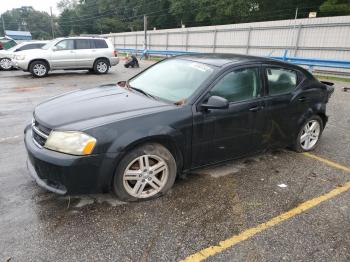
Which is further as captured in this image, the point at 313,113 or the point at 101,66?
the point at 101,66

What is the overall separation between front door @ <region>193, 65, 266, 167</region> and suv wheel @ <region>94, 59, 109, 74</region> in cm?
1180

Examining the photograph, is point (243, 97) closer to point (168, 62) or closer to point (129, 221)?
point (168, 62)

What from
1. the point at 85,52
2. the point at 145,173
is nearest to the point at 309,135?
the point at 145,173

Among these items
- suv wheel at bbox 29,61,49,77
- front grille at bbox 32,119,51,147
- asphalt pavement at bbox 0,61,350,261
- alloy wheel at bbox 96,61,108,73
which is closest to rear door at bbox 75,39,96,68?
alloy wheel at bbox 96,61,108,73

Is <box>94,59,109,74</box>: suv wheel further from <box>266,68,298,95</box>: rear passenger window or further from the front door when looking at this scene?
the front door

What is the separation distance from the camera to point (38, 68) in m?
13.3

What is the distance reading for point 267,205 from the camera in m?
3.41

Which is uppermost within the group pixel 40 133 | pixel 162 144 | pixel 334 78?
pixel 40 133

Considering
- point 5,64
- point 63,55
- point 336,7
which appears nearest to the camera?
point 63,55

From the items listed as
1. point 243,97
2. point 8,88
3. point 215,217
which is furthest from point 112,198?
point 8,88

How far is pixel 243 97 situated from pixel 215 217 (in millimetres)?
1570

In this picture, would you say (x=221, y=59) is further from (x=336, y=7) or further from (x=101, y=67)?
(x=336, y=7)

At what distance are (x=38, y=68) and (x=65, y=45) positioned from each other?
152 cm

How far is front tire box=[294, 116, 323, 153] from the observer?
4809 millimetres
